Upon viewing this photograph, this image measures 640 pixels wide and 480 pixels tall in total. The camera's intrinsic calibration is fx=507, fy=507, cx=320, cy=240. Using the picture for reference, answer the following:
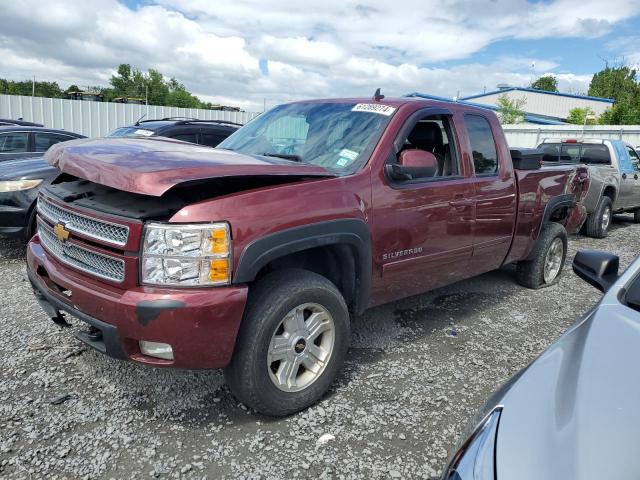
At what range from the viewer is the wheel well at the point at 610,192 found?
9.46 metres

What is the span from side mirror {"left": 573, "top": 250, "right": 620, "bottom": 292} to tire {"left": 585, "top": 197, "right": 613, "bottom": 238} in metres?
7.46

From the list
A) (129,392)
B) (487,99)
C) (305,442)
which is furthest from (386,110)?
(487,99)

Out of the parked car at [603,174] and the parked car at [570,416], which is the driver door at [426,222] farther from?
the parked car at [603,174]

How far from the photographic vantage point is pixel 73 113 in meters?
17.6

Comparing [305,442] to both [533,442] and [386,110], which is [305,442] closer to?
[533,442]

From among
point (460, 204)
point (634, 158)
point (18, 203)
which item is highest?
point (634, 158)

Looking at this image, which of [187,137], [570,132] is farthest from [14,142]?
[570,132]

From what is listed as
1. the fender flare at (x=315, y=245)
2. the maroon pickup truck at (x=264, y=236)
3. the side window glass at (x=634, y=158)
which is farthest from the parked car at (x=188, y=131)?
the side window glass at (x=634, y=158)

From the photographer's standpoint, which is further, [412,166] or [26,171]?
[26,171]

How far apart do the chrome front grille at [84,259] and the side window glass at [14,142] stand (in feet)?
19.5

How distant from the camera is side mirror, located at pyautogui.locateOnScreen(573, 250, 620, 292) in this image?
8.25 feet

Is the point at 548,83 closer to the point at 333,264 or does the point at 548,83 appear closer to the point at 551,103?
the point at 551,103

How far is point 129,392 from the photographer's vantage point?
315 cm

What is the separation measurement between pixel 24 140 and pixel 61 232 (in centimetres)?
650
